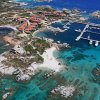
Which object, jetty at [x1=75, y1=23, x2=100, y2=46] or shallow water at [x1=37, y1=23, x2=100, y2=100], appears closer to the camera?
shallow water at [x1=37, y1=23, x2=100, y2=100]

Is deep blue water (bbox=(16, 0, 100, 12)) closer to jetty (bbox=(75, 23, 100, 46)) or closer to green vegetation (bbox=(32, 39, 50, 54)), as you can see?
jetty (bbox=(75, 23, 100, 46))

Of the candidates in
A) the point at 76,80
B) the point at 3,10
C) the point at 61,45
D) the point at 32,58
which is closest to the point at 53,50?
the point at 61,45

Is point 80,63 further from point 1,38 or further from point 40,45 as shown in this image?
point 1,38

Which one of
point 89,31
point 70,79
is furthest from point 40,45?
point 89,31

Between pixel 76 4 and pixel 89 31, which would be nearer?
pixel 89 31

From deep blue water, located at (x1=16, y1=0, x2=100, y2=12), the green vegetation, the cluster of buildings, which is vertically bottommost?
deep blue water, located at (x1=16, y1=0, x2=100, y2=12)

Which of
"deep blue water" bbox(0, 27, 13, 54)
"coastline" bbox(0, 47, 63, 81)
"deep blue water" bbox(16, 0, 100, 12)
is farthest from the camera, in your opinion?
"deep blue water" bbox(16, 0, 100, 12)

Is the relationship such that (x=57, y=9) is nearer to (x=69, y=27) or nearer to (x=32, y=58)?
(x=69, y=27)

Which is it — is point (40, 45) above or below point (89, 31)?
above

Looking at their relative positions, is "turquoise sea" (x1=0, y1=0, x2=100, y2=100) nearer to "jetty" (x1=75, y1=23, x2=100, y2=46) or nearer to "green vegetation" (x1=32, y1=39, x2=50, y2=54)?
"jetty" (x1=75, y1=23, x2=100, y2=46)

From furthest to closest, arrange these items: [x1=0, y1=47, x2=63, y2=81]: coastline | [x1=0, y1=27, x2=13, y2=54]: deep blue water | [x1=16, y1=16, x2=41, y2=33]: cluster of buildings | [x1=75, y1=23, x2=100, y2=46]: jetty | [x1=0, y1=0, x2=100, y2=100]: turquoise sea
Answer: [x1=16, y1=16, x2=41, y2=33]: cluster of buildings
[x1=75, y1=23, x2=100, y2=46]: jetty
[x1=0, y1=27, x2=13, y2=54]: deep blue water
[x1=0, y1=47, x2=63, y2=81]: coastline
[x1=0, y1=0, x2=100, y2=100]: turquoise sea

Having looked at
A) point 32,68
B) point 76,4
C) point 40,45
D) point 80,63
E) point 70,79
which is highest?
point 40,45

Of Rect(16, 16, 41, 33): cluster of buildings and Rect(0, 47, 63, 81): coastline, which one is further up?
Rect(16, 16, 41, 33): cluster of buildings

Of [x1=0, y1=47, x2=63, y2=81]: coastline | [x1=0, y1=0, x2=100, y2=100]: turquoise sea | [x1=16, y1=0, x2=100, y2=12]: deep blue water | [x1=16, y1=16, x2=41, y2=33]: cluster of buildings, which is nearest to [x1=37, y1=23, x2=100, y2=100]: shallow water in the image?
[x1=0, y1=0, x2=100, y2=100]: turquoise sea
